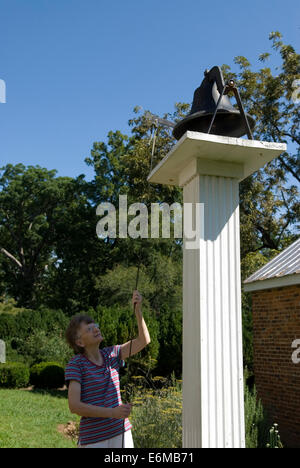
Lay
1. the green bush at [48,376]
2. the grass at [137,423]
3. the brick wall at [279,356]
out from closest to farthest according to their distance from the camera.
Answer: the grass at [137,423], the brick wall at [279,356], the green bush at [48,376]

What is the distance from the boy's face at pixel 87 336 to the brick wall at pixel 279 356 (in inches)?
200

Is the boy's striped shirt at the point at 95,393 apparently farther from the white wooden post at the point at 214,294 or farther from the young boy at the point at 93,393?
the white wooden post at the point at 214,294

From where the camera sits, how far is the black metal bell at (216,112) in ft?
9.45

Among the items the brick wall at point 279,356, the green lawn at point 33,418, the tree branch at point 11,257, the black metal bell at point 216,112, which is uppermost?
the tree branch at point 11,257

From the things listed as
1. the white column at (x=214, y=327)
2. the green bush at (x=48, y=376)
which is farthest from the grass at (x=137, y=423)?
the green bush at (x=48, y=376)

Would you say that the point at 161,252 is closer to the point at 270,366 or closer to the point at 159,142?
the point at 159,142

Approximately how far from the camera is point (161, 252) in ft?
80.8

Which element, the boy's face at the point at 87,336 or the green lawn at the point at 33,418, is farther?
the green lawn at the point at 33,418

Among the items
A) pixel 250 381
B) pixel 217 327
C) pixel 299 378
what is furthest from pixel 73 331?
pixel 250 381

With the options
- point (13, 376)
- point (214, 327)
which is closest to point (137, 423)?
point (214, 327)

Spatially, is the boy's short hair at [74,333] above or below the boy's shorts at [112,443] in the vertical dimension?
above

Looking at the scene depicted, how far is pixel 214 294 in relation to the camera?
2.58m

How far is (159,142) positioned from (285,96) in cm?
513

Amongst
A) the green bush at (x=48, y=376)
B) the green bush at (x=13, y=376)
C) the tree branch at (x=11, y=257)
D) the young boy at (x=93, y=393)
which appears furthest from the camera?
the tree branch at (x=11, y=257)
